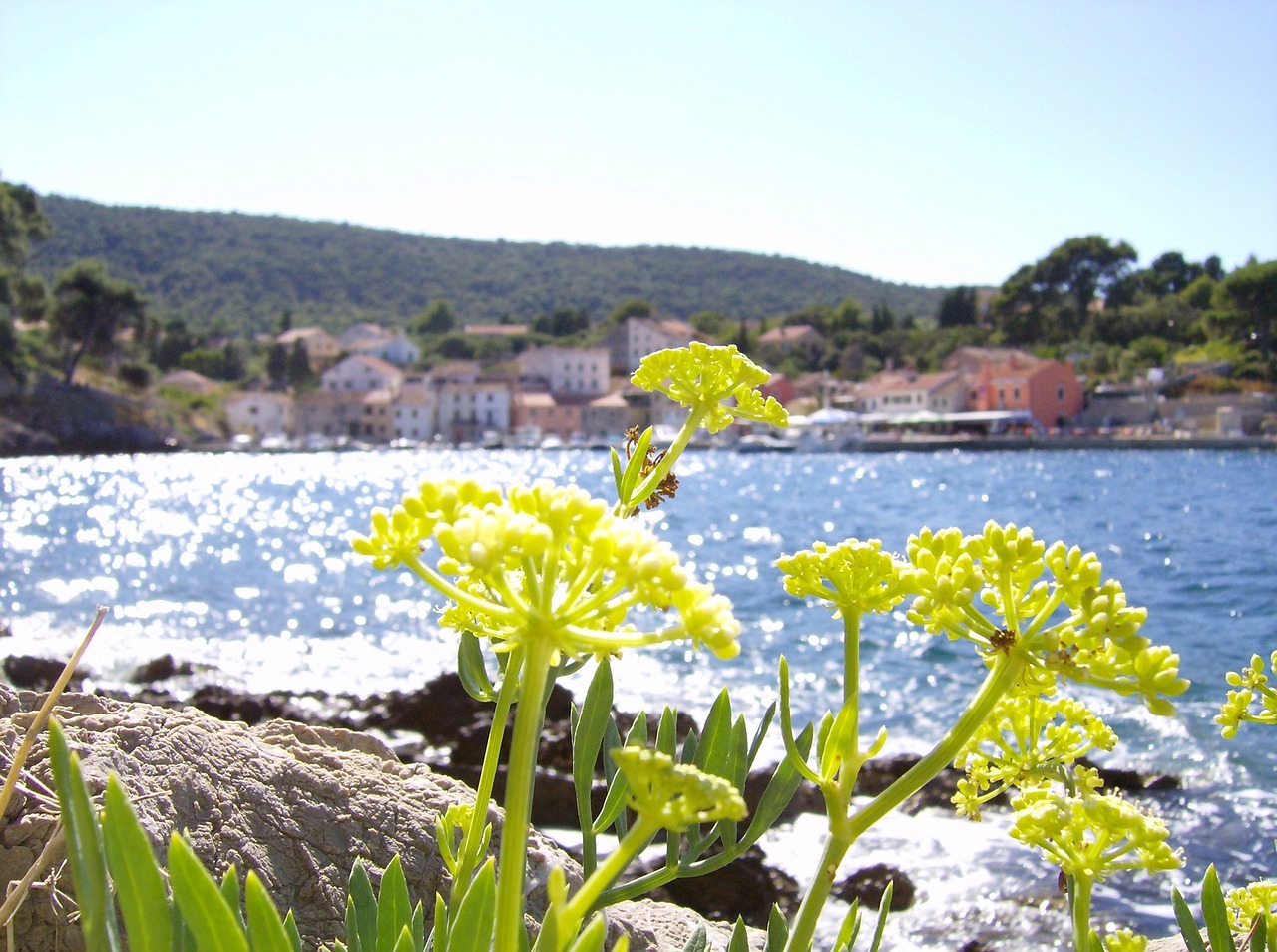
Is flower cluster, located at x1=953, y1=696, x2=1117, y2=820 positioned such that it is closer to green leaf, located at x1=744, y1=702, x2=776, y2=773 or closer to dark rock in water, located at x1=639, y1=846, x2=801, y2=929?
green leaf, located at x1=744, y1=702, x2=776, y2=773

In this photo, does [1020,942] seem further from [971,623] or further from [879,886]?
[971,623]

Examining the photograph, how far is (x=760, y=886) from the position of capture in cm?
671

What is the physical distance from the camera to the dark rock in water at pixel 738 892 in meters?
6.32

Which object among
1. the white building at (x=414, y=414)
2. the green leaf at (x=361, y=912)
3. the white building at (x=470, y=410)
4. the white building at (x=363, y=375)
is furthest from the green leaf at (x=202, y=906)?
the white building at (x=363, y=375)

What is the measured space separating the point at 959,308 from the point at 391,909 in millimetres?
132576

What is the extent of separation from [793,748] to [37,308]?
79483 millimetres

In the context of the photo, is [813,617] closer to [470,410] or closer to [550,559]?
[550,559]

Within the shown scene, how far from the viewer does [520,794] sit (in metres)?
1.03

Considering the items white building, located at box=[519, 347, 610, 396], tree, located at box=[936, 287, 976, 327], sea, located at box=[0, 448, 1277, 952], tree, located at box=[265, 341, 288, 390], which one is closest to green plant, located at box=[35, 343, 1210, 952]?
sea, located at box=[0, 448, 1277, 952]

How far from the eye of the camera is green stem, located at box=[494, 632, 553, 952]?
3.33ft

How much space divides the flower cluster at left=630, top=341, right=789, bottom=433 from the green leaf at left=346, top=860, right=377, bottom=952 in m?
0.92

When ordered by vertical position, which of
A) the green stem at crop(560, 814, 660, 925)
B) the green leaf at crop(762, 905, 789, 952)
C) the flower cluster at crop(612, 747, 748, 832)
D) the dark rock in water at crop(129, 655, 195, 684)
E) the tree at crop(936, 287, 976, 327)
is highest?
the tree at crop(936, 287, 976, 327)

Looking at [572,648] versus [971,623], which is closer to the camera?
[572,648]

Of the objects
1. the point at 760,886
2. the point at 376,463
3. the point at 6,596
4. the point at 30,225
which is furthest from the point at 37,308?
the point at 760,886
